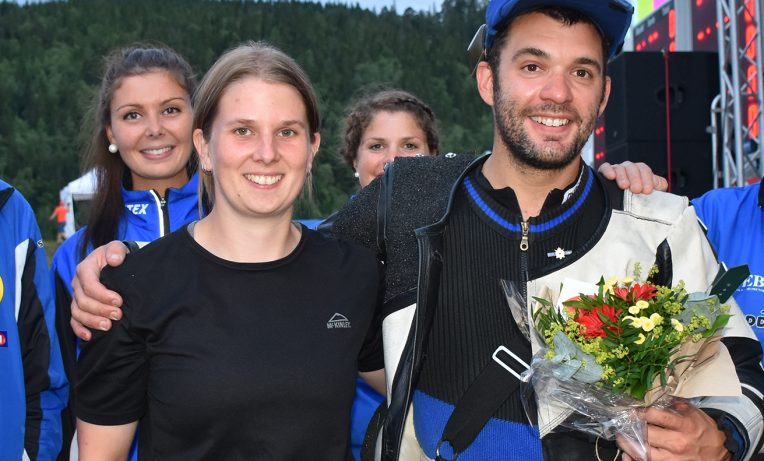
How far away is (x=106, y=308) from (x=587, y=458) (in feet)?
4.29

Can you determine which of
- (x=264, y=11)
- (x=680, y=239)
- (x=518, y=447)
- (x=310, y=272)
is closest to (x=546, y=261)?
(x=680, y=239)

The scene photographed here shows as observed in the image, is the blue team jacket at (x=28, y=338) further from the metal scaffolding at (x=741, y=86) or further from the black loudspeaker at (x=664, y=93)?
the black loudspeaker at (x=664, y=93)

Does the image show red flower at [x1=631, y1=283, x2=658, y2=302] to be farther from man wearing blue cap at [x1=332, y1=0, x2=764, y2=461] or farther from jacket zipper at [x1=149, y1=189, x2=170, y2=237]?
jacket zipper at [x1=149, y1=189, x2=170, y2=237]

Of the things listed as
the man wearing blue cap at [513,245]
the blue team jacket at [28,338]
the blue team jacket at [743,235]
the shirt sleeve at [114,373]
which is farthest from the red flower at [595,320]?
the blue team jacket at [28,338]

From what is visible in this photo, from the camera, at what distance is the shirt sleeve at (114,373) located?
2207 millimetres

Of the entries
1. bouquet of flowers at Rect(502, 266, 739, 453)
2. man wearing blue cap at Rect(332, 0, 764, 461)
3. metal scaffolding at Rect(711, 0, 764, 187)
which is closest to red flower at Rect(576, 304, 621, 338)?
bouquet of flowers at Rect(502, 266, 739, 453)

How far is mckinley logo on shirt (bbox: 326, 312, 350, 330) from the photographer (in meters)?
2.31

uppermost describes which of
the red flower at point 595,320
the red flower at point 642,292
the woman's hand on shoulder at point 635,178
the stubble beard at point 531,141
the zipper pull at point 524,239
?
the stubble beard at point 531,141

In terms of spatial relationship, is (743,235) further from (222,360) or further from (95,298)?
(95,298)

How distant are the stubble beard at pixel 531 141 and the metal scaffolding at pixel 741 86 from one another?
4.14 meters

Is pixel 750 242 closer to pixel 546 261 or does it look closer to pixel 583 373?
pixel 546 261

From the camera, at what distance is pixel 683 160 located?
23.9 ft

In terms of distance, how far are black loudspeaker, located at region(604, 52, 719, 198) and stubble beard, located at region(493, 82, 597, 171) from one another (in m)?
4.97

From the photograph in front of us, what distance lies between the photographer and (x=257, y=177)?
2.36 metres
